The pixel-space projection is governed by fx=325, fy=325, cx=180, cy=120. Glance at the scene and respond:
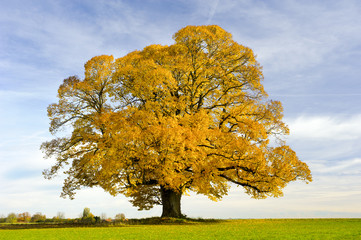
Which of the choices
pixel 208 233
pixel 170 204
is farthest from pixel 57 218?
pixel 208 233

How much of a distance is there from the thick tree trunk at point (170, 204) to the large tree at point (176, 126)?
85mm

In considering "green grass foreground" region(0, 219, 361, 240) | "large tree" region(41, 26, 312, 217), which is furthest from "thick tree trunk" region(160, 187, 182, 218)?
"green grass foreground" region(0, 219, 361, 240)

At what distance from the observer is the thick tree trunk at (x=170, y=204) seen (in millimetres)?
28078

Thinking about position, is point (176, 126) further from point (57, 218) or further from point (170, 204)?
point (57, 218)

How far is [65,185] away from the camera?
103ft

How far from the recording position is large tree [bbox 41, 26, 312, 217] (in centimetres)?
2397

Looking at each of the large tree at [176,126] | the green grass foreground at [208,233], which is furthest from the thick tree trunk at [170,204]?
the green grass foreground at [208,233]

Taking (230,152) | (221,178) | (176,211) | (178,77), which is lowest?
(176,211)

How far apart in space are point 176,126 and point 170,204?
8.44 metres

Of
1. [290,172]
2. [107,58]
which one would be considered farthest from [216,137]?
[107,58]

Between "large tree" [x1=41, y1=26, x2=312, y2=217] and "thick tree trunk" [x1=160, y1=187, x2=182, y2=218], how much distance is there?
0.09 metres

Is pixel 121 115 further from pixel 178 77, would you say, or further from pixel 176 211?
pixel 176 211

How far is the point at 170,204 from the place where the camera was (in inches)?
1113

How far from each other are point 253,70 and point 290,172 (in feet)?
30.1
